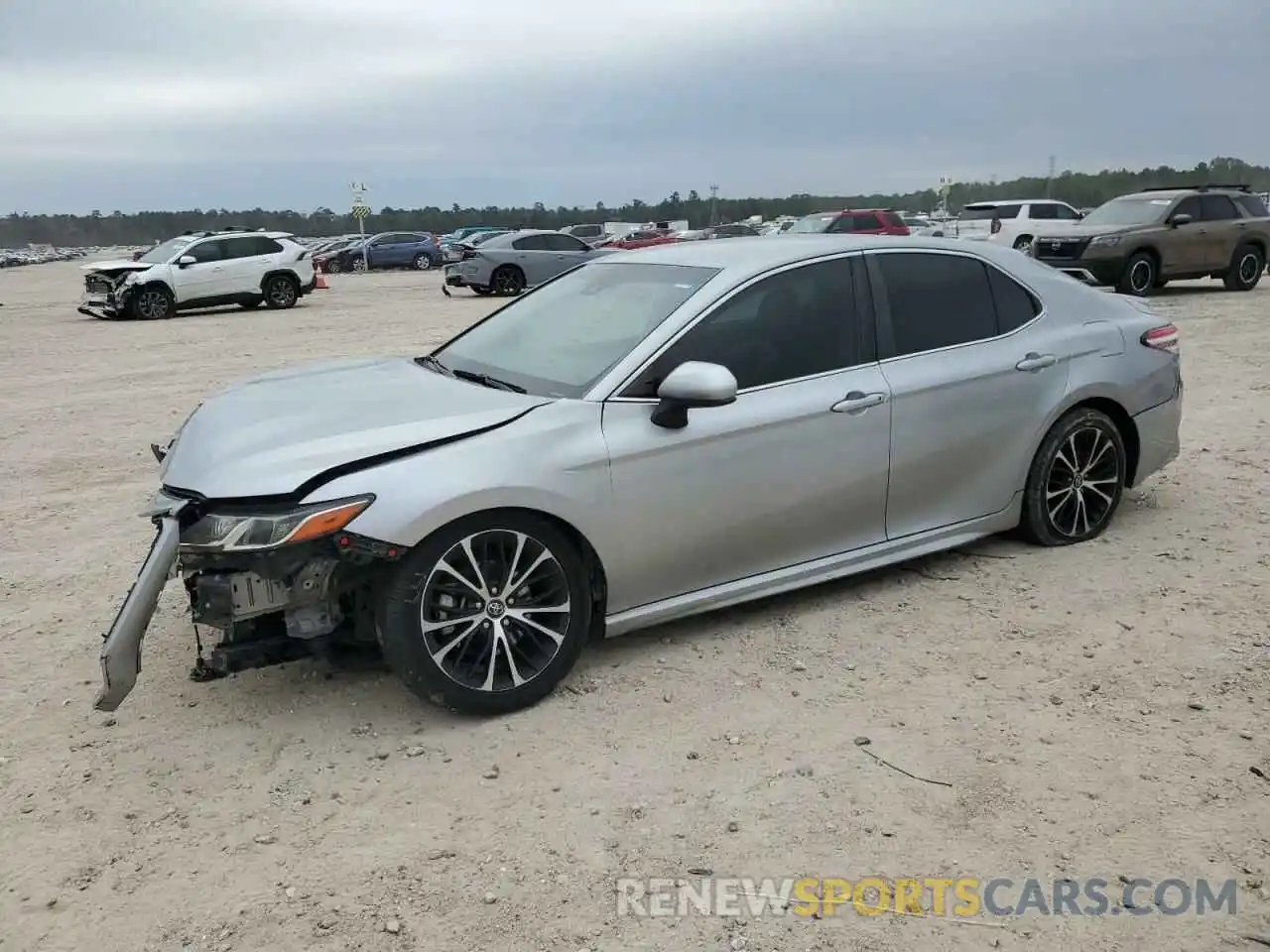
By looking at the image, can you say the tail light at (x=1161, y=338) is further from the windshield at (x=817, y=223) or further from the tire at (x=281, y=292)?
the tire at (x=281, y=292)

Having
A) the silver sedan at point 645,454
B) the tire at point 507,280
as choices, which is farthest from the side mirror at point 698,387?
the tire at point 507,280

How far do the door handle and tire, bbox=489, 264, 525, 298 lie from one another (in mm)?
20076

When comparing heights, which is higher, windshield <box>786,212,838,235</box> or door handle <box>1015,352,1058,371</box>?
windshield <box>786,212,838,235</box>

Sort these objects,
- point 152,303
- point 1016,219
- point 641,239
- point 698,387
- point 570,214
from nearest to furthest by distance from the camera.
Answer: point 698,387 → point 152,303 → point 1016,219 → point 641,239 → point 570,214

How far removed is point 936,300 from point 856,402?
31.7 inches

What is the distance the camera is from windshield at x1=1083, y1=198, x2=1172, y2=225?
1767cm

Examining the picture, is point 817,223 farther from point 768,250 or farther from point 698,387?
point 698,387

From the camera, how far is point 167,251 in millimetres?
21812

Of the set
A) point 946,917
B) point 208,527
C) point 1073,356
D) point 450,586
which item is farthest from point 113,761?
point 1073,356

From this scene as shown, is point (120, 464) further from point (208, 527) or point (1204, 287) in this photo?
point (1204, 287)

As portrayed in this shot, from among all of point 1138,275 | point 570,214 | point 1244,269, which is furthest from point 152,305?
point 570,214

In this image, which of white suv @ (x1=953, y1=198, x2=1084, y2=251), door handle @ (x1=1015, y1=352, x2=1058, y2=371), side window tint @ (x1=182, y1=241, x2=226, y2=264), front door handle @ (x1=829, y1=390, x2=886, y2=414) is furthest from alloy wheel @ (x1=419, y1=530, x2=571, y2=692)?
white suv @ (x1=953, y1=198, x2=1084, y2=251)

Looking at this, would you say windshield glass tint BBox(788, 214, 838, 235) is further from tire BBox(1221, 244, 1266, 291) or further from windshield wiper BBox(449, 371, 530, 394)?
windshield wiper BBox(449, 371, 530, 394)

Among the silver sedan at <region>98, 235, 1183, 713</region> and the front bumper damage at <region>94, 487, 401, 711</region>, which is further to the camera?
the silver sedan at <region>98, 235, 1183, 713</region>
